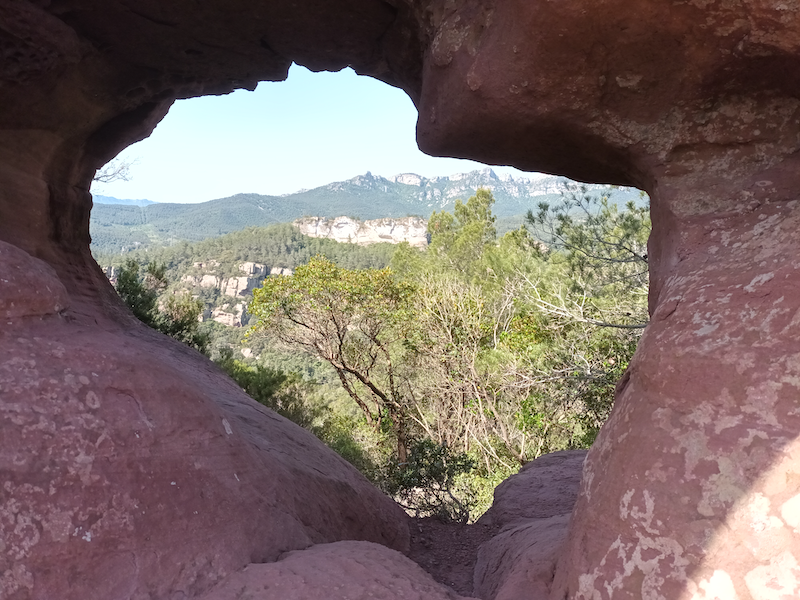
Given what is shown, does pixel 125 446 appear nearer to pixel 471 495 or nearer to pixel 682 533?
pixel 682 533

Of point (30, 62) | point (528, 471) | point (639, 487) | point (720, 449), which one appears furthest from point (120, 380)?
point (528, 471)

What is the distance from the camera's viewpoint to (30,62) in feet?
12.0

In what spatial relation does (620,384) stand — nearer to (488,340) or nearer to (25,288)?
(25,288)

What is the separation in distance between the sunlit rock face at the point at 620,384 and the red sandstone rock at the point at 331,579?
15cm

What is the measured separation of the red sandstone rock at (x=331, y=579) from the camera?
2.00m

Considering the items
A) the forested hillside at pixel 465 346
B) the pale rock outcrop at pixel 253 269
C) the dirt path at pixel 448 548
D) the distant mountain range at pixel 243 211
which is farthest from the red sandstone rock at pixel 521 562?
the distant mountain range at pixel 243 211

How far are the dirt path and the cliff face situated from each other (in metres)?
76.5

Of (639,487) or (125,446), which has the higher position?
(639,487)

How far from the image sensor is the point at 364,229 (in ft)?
301

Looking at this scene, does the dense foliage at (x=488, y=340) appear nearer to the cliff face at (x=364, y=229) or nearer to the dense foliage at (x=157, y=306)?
the dense foliage at (x=157, y=306)

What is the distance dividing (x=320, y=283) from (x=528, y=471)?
6939 mm

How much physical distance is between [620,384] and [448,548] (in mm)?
3043

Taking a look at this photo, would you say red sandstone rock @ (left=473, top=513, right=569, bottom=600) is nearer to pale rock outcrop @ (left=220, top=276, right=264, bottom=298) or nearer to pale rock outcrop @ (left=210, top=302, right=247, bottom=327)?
pale rock outcrop @ (left=210, top=302, right=247, bottom=327)

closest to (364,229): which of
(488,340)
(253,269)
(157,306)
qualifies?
(253,269)
